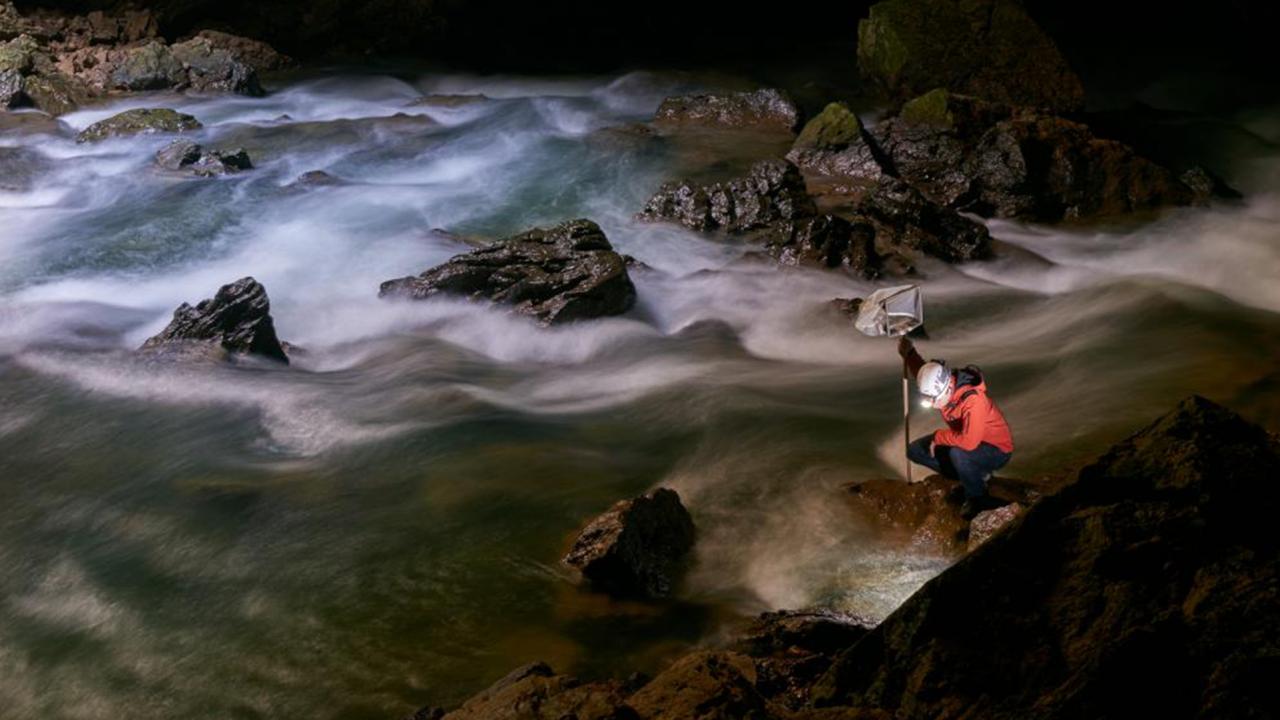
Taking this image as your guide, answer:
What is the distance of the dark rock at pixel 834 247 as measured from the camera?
13.2 m

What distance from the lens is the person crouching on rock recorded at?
6.39 meters

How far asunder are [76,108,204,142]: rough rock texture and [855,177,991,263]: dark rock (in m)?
13.8

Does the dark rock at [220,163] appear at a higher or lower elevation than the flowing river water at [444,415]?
higher

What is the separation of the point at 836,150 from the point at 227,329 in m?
10.5

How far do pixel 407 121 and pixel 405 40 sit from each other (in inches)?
314

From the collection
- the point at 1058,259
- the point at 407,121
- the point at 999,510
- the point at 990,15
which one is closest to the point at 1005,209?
the point at 1058,259

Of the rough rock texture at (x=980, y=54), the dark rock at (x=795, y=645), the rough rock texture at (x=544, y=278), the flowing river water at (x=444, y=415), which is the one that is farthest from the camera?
the rough rock texture at (x=980, y=54)

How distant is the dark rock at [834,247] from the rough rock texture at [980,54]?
22.6 ft

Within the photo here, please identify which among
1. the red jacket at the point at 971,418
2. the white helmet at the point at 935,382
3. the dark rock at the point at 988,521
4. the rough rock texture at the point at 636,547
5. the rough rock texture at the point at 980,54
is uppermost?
the rough rock texture at the point at 980,54

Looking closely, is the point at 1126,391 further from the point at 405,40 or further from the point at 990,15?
the point at 405,40

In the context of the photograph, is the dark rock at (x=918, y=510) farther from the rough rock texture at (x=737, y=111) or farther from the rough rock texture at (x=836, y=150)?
the rough rock texture at (x=737, y=111)

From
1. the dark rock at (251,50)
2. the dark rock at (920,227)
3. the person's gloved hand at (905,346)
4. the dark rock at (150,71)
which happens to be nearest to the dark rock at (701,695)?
the person's gloved hand at (905,346)

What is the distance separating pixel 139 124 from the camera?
1972cm

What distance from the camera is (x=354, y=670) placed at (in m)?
5.40
